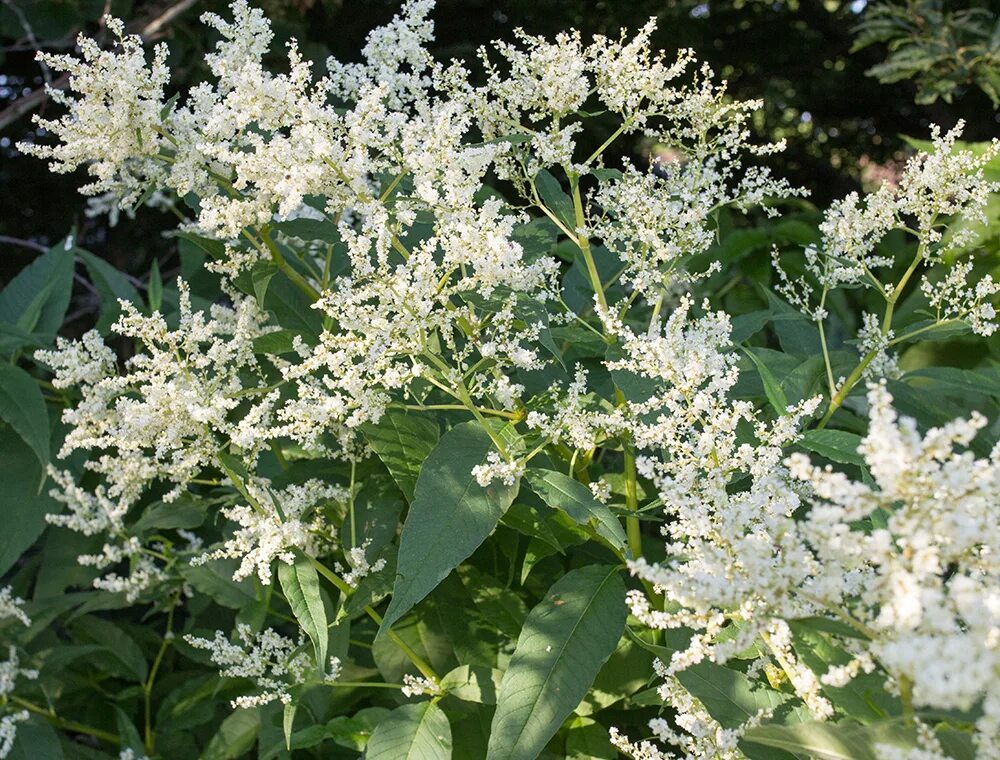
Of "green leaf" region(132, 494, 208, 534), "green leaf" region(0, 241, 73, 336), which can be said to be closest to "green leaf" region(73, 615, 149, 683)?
"green leaf" region(132, 494, 208, 534)

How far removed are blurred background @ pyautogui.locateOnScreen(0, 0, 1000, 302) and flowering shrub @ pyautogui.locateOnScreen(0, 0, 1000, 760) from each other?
2.11 meters

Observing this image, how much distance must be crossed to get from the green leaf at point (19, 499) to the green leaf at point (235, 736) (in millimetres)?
653

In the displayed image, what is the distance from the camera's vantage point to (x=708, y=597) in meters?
1.10

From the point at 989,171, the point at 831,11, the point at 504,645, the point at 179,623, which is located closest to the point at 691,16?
the point at 831,11

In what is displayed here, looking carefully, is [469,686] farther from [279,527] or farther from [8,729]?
[8,729]

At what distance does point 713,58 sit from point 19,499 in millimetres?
5290

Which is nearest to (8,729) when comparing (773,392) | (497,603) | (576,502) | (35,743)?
(35,743)

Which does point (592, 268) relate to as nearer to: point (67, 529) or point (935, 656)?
point (935, 656)

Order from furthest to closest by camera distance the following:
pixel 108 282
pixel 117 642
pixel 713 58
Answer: pixel 713 58, pixel 108 282, pixel 117 642

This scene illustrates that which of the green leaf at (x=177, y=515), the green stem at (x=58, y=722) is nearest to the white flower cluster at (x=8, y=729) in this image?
the green stem at (x=58, y=722)

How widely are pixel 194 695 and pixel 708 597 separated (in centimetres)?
181

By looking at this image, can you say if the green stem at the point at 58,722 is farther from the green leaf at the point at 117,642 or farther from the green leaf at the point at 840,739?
the green leaf at the point at 840,739

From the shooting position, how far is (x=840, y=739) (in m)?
1.10

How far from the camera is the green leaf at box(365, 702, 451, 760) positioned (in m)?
1.73
